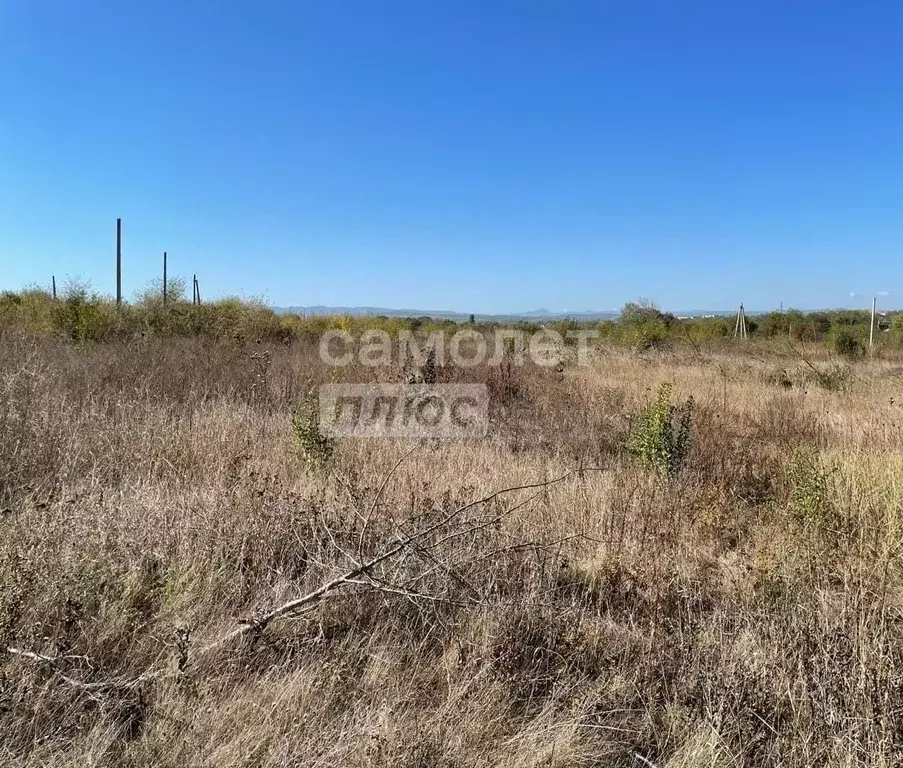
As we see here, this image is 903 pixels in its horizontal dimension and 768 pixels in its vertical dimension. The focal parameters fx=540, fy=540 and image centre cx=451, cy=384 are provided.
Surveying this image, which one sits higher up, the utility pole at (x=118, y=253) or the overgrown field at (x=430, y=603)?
the utility pole at (x=118, y=253)

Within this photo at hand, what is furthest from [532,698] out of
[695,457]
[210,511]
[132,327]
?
[132,327]

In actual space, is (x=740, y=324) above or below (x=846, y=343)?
above

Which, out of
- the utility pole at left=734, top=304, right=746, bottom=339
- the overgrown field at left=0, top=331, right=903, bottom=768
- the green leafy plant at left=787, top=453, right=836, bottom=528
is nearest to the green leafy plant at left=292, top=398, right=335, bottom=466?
the overgrown field at left=0, top=331, right=903, bottom=768

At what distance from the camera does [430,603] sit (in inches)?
95.7

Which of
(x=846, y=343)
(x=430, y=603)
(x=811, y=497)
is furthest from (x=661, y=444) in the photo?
(x=846, y=343)

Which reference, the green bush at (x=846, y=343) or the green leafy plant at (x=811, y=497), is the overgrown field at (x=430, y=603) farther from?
the green bush at (x=846, y=343)

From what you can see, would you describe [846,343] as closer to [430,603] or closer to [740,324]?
[740,324]

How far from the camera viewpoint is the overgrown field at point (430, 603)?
1.74m

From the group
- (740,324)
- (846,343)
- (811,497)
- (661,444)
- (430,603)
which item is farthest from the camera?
(740,324)

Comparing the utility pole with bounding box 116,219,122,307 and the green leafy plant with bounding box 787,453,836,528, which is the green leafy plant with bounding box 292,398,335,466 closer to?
the green leafy plant with bounding box 787,453,836,528

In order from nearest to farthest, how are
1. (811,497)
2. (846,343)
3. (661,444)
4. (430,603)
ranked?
1. (430,603)
2. (811,497)
3. (661,444)
4. (846,343)

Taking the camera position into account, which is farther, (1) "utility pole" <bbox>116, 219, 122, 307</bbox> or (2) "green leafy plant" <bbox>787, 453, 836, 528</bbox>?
(1) "utility pole" <bbox>116, 219, 122, 307</bbox>

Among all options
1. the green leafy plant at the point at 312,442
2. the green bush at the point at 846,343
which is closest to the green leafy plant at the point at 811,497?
the green leafy plant at the point at 312,442

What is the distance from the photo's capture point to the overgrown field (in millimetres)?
1742
